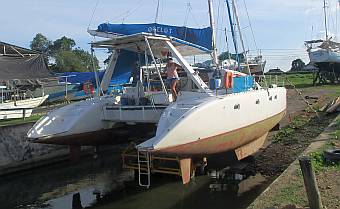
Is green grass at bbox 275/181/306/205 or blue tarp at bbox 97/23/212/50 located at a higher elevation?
blue tarp at bbox 97/23/212/50

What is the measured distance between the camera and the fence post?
234 inches

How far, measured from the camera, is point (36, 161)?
13805mm

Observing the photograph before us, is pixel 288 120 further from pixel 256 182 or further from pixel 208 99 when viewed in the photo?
pixel 208 99

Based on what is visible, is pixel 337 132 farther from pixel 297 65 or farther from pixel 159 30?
pixel 297 65

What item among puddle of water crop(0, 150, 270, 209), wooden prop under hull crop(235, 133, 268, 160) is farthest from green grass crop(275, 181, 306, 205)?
wooden prop under hull crop(235, 133, 268, 160)

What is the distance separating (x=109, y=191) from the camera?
11.3 meters

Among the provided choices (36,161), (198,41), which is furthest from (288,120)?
(36,161)

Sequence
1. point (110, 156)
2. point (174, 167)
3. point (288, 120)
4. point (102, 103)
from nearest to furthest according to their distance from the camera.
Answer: point (174, 167)
point (102, 103)
point (110, 156)
point (288, 120)

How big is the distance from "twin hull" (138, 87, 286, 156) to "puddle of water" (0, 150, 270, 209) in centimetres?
109

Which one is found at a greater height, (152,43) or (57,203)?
(152,43)

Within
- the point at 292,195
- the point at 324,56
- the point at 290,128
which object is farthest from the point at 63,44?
the point at 292,195

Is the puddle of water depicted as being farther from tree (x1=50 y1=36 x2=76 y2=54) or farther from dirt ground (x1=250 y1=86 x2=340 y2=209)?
tree (x1=50 y1=36 x2=76 y2=54)

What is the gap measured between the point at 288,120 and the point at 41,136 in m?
10.7

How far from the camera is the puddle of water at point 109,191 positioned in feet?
32.4
